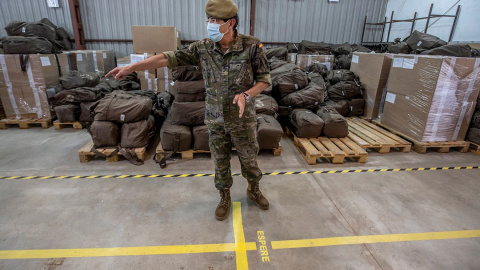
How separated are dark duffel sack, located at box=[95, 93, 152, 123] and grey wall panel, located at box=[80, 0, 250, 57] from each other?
4755 mm

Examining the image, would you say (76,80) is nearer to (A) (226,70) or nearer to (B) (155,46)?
(B) (155,46)

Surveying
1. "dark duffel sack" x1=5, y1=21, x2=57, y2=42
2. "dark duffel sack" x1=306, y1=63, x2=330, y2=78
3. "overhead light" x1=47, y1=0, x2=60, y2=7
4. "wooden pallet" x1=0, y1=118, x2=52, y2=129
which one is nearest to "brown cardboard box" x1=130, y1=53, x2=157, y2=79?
"dark duffel sack" x1=5, y1=21, x2=57, y2=42

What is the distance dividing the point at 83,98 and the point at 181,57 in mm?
3584

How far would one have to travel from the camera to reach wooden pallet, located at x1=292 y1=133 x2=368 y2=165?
12.4ft

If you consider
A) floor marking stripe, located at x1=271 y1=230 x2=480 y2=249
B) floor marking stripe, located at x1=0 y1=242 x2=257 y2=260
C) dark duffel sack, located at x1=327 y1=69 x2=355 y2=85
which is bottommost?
floor marking stripe, located at x1=0 y1=242 x2=257 y2=260

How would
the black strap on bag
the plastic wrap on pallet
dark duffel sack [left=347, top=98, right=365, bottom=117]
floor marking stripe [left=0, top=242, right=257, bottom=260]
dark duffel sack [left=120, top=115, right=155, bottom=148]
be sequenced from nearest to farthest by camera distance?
floor marking stripe [left=0, top=242, right=257, bottom=260]
the black strap on bag
dark duffel sack [left=120, top=115, right=155, bottom=148]
the plastic wrap on pallet
dark duffel sack [left=347, top=98, right=365, bottom=117]

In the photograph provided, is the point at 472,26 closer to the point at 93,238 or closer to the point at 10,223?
the point at 93,238

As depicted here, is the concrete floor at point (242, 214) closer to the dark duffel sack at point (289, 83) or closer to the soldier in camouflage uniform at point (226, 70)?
the soldier in camouflage uniform at point (226, 70)

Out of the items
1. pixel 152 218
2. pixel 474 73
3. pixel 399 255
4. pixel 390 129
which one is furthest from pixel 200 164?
pixel 474 73

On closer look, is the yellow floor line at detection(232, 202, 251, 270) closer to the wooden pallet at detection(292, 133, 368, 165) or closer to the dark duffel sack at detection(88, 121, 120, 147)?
the wooden pallet at detection(292, 133, 368, 165)

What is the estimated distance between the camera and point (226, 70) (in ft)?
7.04

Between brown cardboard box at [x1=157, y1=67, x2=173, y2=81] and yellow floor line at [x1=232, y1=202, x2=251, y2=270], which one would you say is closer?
yellow floor line at [x1=232, y1=202, x2=251, y2=270]

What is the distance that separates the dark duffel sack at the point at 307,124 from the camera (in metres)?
4.19

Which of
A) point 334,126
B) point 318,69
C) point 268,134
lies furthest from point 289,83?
point 318,69
